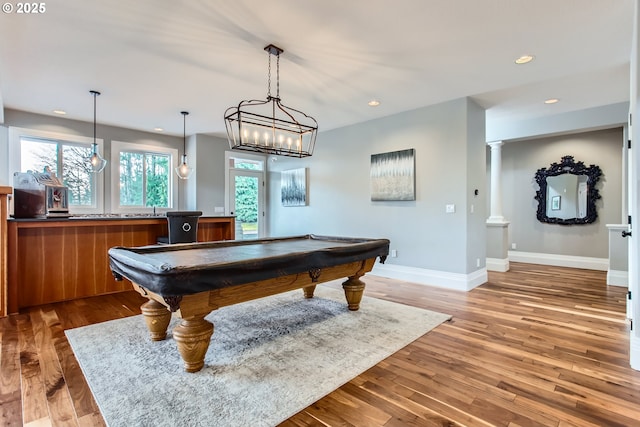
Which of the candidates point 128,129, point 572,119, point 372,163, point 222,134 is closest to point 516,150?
point 572,119

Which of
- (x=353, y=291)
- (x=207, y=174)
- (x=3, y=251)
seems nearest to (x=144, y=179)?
(x=207, y=174)

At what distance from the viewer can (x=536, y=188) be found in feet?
20.9

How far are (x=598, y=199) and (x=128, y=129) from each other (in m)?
8.78

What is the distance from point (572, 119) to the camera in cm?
522

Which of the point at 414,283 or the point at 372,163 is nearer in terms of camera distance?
the point at 414,283

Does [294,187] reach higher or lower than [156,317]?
higher

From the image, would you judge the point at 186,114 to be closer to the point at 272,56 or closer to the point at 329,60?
the point at 272,56

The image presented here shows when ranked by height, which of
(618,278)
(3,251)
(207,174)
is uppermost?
(207,174)

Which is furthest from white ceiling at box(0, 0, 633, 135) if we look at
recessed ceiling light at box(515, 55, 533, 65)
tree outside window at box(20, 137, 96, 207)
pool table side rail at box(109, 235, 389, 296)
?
pool table side rail at box(109, 235, 389, 296)

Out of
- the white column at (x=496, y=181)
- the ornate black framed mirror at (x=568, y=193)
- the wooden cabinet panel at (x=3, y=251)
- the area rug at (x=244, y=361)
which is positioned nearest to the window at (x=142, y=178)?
the wooden cabinet panel at (x=3, y=251)

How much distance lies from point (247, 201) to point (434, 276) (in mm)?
4408

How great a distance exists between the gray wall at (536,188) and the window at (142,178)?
712cm

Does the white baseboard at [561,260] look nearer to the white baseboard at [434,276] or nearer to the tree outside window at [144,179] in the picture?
the white baseboard at [434,276]

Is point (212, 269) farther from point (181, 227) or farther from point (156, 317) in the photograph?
point (181, 227)
